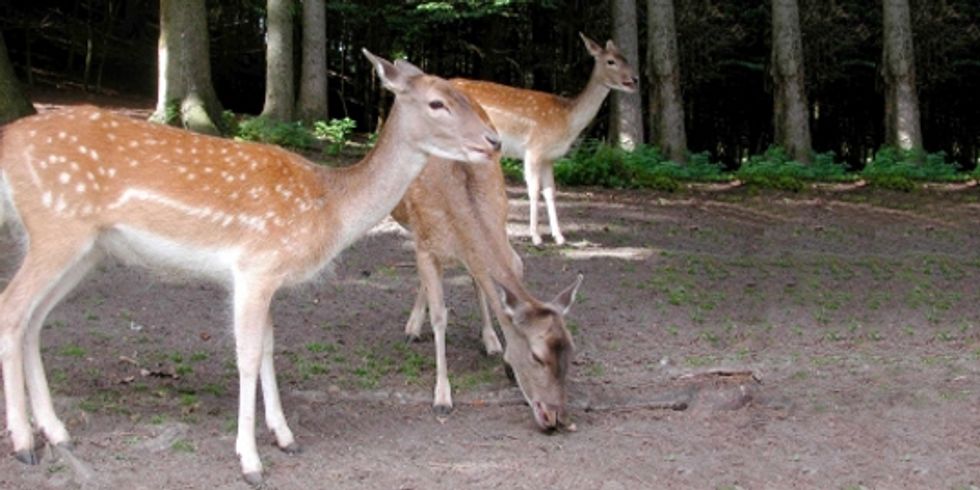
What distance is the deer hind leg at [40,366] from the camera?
5699 millimetres

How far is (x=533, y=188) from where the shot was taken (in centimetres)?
1195

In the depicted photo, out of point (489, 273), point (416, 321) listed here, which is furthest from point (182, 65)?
point (489, 273)

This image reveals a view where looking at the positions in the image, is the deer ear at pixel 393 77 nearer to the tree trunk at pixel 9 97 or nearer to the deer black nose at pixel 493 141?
the deer black nose at pixel 493 141

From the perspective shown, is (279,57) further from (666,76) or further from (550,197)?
(666,76)

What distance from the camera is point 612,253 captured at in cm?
1141

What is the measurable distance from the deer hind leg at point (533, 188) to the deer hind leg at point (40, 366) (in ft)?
20.1

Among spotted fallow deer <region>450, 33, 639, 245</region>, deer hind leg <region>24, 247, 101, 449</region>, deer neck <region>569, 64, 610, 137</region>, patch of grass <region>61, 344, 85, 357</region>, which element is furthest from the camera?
deer neck <region>569, 64, 610, 137</region>

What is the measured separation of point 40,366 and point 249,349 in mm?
1066

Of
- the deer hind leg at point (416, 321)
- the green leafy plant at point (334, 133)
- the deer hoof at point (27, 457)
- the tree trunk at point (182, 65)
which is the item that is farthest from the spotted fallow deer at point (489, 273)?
the green leafy plant at point (334, 133)

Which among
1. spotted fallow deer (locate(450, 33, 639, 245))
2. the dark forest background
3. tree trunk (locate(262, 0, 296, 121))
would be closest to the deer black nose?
spotted fallow deer (locate(450, 33, 639, 245))

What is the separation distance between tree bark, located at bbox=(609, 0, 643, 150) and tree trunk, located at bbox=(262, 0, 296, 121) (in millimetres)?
4562

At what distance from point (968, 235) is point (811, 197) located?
2.32 metres

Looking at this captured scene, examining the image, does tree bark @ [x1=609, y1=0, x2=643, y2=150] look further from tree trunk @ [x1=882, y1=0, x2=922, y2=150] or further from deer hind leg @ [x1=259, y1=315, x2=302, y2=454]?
deer hind leg @ [x1=259, y1=315, x2=302, y2=454]

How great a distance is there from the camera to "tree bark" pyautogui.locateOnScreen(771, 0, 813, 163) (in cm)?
1614
